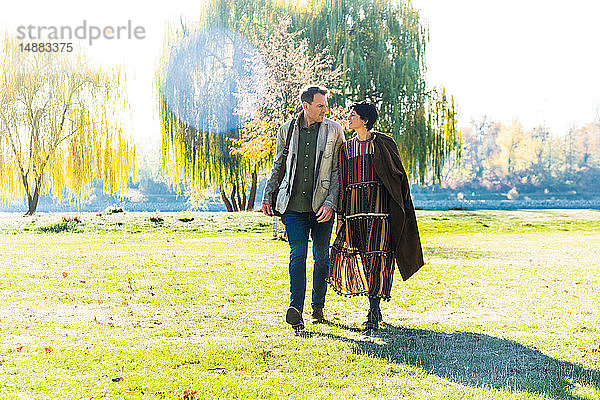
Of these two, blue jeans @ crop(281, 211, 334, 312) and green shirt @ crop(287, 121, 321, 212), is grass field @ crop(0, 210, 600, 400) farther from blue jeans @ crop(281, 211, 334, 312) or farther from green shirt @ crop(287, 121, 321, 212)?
green shirt @ crop(287, 121, 321, 212)

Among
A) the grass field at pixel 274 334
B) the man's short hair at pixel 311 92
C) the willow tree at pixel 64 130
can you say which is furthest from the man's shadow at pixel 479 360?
the willow tree at pixel 64 130

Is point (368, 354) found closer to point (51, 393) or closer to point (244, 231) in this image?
point (51, 393)

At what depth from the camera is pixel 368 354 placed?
447cm

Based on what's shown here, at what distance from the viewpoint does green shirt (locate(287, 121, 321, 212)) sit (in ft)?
17.9

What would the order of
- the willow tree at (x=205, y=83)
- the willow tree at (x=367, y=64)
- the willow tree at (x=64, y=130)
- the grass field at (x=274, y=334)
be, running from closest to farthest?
→ the grass field at (x=274, y=334) < the willow tree at (x=367, y=64) < the willow tree at (x=205, y=83) < the willow tree at (x=64, y=130)

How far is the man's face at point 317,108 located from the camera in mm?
5453

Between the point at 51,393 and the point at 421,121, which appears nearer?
the point at 51,393

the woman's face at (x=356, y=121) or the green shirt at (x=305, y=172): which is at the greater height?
the woman's face at (x=356, y=121)

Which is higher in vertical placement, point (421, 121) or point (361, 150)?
point (421, 121)

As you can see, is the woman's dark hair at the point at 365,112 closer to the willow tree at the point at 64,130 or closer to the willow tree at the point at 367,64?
the willow tree at the point at 367,64

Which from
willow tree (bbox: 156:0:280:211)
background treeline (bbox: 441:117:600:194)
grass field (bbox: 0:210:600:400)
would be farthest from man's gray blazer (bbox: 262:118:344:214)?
background treeline (bbox: 441:117:600:194)

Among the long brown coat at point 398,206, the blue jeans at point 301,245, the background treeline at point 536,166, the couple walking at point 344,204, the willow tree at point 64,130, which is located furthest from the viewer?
the background treeline at point 536,166

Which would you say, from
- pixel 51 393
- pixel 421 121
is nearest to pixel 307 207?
pixel 51 393

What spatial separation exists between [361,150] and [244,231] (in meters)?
16.1
